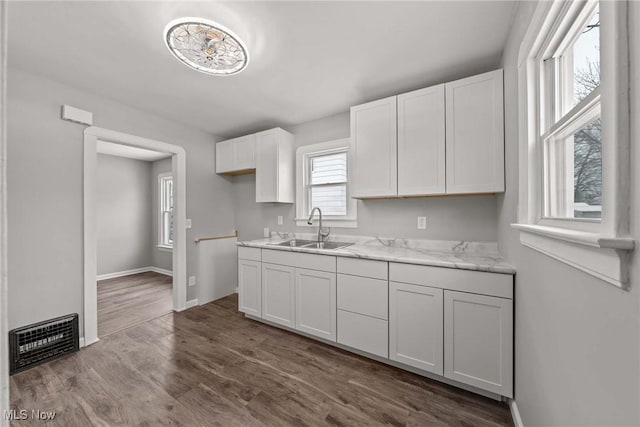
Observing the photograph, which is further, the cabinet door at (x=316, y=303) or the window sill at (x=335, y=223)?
the window sill at (x=335, y=223)

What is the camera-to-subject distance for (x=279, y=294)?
99.6 inches

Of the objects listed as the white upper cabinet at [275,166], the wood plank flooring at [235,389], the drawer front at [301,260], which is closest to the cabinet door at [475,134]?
the drawer front at [301,260]

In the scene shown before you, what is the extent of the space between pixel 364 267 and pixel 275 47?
183cm

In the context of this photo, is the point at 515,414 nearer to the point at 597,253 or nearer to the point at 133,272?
the point at 597,253

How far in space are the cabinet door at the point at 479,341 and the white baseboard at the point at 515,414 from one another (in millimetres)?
54

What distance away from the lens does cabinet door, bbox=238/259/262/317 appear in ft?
8.81

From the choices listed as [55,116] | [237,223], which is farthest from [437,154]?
[55,116]

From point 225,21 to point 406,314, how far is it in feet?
7.76

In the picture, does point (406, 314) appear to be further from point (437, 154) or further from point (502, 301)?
point (437, 154)

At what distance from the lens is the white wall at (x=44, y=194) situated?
1926 mm

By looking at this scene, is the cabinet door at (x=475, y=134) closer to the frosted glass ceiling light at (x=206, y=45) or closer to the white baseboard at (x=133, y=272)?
the frosted glass ceiling light at (x=206, y=45)

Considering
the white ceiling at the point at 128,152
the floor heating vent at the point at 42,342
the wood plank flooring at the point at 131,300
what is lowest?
the wood plank flooring at the point at 131,300

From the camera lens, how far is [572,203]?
0.92m

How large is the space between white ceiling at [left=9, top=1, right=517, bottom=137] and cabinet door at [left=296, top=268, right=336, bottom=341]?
5.90ft
